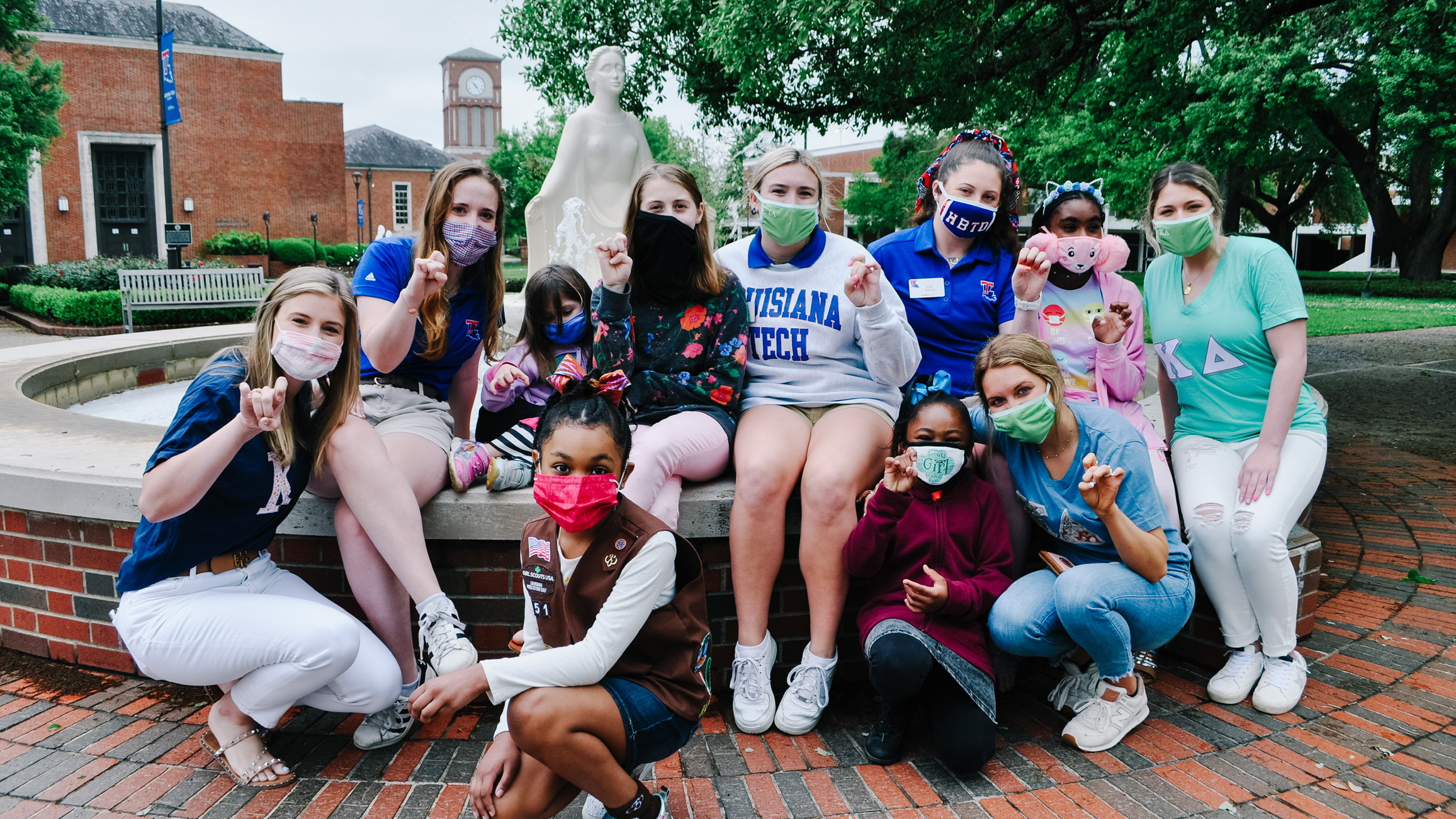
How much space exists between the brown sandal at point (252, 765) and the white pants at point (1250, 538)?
2995 mm

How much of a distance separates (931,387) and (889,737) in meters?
1.16

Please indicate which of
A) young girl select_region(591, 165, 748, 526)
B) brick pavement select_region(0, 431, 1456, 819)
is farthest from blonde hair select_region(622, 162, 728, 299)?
brick pavement select_region(0, 431, 1456, 819)

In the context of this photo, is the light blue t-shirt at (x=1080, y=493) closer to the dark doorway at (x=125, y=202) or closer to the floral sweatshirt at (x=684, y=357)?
the floral sweatshirt at (x=684, y=357)

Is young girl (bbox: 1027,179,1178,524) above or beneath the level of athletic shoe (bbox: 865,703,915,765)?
above

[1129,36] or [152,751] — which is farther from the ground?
[1129,36]

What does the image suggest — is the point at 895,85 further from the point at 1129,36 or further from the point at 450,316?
the point at 450,316

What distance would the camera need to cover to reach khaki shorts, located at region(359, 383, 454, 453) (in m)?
3.22

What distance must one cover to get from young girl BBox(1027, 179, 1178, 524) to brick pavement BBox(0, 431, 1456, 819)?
841mm

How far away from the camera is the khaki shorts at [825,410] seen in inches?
131

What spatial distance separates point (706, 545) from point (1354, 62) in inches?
840

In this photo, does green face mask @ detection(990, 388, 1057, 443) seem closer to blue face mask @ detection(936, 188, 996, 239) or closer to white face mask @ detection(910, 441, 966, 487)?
white face mask @ detection(910, 441, 966, 487)

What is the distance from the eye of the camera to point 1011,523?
320 centimetres

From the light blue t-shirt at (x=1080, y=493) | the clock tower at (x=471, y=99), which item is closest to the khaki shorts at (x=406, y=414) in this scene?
the light blue t-shirt at (x=1080, y=493)

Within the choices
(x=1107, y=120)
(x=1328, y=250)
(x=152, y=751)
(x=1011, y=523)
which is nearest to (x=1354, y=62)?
(x=1107, y=120)
